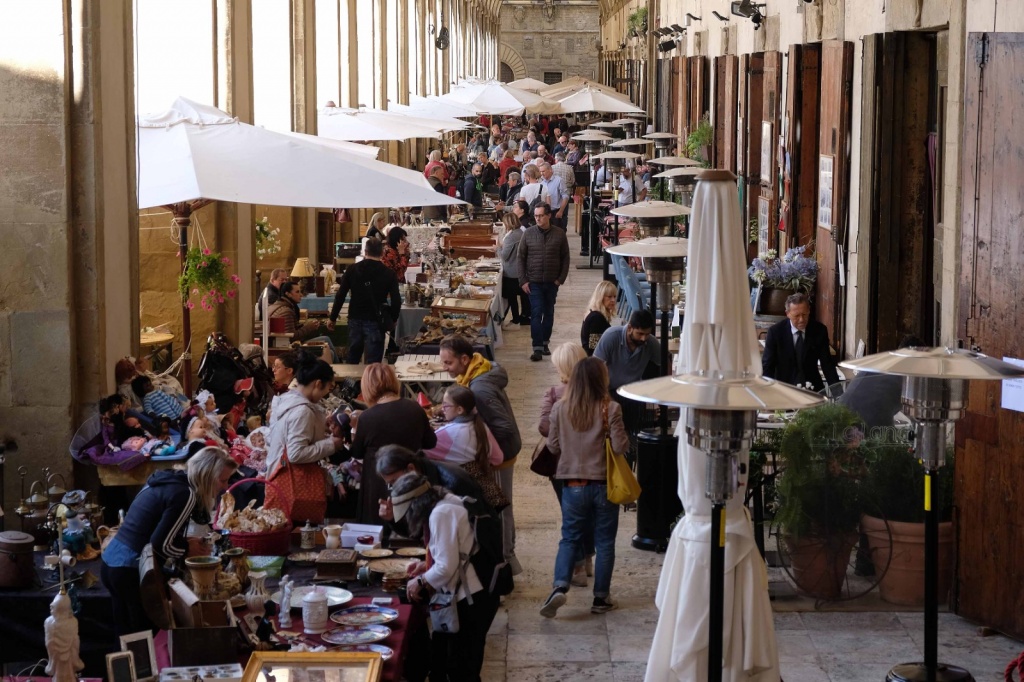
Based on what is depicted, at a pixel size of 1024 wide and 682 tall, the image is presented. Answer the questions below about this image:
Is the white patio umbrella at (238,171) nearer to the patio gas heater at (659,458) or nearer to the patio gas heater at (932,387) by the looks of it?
the patio gas heater at (659,458)

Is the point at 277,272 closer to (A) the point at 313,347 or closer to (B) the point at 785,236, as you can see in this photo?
(A) the point at 313,347

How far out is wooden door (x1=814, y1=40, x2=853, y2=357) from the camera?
11.0 m

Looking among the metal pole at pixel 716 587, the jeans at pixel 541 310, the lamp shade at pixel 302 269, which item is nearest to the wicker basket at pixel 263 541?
the metal pole at pixel 716 587

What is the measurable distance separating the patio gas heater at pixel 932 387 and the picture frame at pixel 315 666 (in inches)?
79.0

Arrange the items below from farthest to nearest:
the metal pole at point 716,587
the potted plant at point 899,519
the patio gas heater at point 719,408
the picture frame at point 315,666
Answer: the potted plant at point 899,519
the picture frame at point 315,666
the metal pole at point 716,587
the patio gas heater at point 719,408

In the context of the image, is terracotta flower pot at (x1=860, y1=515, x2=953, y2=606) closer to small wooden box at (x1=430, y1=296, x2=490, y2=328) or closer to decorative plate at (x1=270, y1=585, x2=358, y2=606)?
decorative plate at (x1=270, y1=585, x2=358, y2=606)

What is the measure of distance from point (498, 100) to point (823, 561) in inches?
818

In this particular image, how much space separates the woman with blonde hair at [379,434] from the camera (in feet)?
22.9

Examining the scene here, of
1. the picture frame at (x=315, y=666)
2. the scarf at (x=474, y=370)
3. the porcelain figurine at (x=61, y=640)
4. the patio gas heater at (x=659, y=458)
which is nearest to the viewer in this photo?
the porcelain figurine at (x=61, y=640)

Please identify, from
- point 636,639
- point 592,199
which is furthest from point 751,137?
point 636,639

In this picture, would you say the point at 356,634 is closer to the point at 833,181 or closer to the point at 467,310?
the point at 833,181

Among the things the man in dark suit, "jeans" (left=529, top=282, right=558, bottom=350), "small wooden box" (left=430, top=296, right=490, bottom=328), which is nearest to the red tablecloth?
the man in dark suit

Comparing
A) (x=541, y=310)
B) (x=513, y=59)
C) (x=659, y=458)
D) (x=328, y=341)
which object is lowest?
(x=659, y=458)

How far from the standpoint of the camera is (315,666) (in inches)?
189
